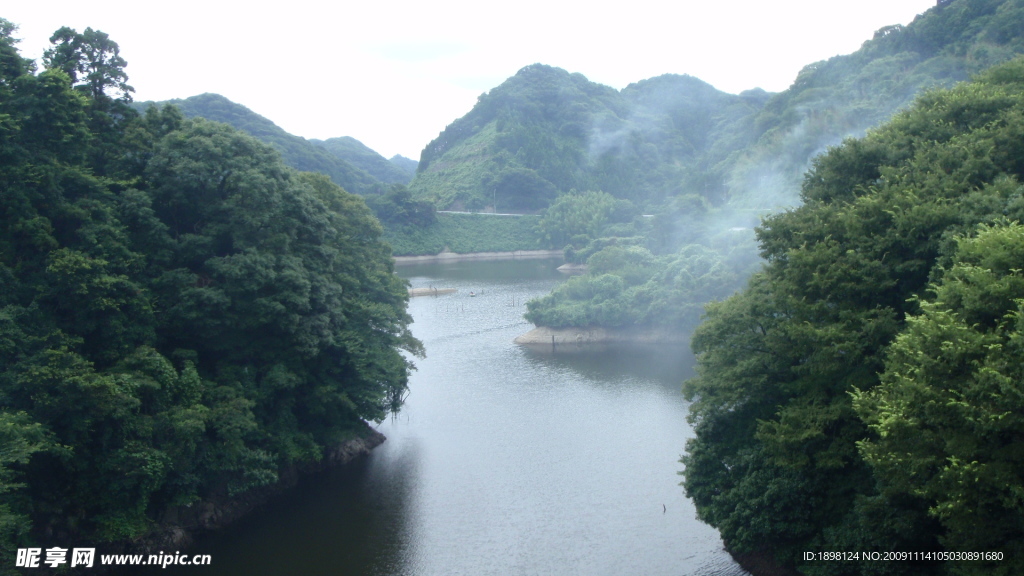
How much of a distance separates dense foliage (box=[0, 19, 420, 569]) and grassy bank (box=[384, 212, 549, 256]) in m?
61.4

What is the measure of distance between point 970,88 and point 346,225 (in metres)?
20.6

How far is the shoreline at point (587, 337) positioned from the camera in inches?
1758

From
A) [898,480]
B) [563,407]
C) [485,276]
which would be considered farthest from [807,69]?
[898,480]

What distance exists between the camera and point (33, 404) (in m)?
16.2

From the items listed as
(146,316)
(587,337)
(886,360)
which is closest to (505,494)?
(146,316)

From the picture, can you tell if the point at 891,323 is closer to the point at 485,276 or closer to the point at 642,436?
the point at 642,436

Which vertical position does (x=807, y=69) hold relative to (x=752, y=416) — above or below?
above

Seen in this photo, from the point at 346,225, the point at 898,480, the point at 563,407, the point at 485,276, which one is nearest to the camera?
the point at 898,480

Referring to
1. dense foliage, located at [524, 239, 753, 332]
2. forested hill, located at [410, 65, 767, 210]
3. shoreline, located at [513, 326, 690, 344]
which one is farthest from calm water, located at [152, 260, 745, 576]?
forested hill, located at [410, 65, 767, 210]

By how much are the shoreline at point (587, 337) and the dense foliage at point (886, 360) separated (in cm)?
2394

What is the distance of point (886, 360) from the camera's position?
13.9 m

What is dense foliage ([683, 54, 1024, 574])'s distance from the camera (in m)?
10.6

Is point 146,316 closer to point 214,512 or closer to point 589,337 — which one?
point 214,512

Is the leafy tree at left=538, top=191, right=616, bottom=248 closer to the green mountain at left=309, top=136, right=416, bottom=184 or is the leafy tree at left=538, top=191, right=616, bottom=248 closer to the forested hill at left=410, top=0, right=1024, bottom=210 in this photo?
the forested hill at left=410, top=0, right=1024, bottom=210
